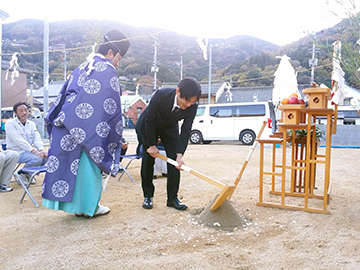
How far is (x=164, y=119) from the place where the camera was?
2.83m

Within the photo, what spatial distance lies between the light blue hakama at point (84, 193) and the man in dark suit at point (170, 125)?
59cm

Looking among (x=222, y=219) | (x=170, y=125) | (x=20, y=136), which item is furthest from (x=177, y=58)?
(x=222, y=219)

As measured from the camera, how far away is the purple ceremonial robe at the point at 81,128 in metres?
2.41

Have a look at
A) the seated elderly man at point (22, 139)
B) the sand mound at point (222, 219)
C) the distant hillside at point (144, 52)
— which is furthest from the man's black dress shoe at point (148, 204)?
the distant hillside at point (144, 52)

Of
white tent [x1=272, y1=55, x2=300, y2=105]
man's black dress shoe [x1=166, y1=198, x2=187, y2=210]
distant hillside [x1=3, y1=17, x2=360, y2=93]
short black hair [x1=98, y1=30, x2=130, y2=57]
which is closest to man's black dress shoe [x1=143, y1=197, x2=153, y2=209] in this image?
man's black dress shoe [x1=166, y1=198, x2=187, y2=210]

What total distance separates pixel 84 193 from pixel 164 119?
102cm

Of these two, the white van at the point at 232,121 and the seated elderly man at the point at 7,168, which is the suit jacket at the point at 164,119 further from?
the white van at the point at 232,121

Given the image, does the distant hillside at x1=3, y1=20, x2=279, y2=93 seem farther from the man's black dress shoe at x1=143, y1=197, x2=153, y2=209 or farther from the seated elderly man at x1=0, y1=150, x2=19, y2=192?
the man's black dress shoe at x1=143, y1=197, x2=153, y2=209

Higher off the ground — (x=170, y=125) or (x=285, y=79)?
(x=285, y=79)

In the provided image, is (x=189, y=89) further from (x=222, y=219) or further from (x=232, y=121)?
(x=232, y=121)

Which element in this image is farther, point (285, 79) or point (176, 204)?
point (285, 79)

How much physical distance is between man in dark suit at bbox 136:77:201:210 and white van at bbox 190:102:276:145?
8.80 meters

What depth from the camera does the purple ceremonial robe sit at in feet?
7.90

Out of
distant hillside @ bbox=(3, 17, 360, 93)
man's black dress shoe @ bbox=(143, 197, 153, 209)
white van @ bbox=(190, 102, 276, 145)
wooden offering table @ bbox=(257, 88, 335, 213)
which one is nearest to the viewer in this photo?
wooden offering table @ bbox=(257, 88, 335, 213)
